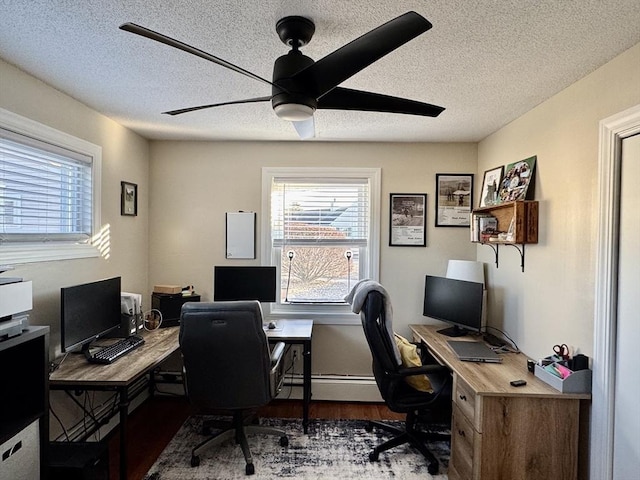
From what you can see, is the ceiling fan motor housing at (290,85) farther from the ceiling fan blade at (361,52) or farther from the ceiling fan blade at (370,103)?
the ceiling fan blade at (370,103)

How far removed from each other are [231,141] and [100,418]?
8.07 ft

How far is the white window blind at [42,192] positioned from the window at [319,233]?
1.43 metres

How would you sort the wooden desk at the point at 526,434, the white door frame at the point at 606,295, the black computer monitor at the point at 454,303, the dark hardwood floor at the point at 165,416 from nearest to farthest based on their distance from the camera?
the white door frame at the point at 606,295, the wooden desk at the point at 526,434, the dark hardwood floor at the point at 165,416, the black computer monitor at the point at 454,303

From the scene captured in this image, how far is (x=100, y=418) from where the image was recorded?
105 inches

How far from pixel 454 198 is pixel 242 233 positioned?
77.7 inches

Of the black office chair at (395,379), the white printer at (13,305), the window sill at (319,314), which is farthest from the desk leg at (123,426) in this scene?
the window sill at (319,314)

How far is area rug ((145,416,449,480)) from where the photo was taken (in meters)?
2.31

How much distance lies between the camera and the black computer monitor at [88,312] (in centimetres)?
212

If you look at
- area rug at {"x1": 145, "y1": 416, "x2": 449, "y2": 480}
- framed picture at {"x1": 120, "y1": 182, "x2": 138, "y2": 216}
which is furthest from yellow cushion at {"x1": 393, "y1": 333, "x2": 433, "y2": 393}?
framed picture at {"x1": 120, "y1": 182, "x2": 138, "y2": 216}

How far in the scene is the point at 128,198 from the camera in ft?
9.95

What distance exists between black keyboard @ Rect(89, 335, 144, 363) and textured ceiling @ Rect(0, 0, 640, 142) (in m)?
1.61

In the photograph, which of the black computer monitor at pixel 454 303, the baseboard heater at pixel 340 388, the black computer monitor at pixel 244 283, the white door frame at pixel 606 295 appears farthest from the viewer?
the baseboard heater at pixel 340 388

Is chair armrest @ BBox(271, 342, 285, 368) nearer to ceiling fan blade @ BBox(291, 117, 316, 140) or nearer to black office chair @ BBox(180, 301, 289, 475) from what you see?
black office chair @ BBox(180, 301, 289, 475)

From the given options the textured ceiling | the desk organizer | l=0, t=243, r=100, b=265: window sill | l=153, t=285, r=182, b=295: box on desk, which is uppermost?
the textured ceiling
